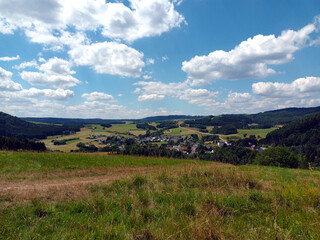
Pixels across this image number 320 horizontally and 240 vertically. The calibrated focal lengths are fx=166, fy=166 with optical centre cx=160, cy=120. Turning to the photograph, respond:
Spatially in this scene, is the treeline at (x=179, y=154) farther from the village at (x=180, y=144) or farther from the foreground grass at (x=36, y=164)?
the village at (x=180, y=144)

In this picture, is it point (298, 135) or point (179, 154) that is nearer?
point (179, 154)

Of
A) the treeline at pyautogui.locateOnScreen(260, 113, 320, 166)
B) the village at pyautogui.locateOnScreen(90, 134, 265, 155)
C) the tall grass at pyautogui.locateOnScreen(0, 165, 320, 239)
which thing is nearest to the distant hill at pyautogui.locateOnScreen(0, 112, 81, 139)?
the village at pyautogui.locateOnScreen(90, 134, 265, 155)

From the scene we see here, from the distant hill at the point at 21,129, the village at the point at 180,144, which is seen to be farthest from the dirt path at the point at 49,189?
the distant hill at the point at 21,129

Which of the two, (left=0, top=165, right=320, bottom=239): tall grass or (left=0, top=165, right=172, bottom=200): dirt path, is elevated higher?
(left=0, top=165, right=320, bottom=239): tall grass

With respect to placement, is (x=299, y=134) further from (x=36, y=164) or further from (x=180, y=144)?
(x=36, y=164)

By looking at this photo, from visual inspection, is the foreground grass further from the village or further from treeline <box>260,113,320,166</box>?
treeline <box>260,113,320,166</box>

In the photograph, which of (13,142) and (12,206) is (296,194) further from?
(13,142)

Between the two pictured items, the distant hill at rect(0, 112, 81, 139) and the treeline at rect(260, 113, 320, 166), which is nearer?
the treeline at rect(260, 113, 320, 166)

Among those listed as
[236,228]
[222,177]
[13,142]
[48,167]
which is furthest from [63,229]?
[13,142]

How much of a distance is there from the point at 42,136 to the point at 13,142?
111 meters

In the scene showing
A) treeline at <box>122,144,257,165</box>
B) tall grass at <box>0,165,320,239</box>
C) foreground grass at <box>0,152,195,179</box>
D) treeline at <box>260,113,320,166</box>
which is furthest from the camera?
treeline at <box>260,113,320,166</box>

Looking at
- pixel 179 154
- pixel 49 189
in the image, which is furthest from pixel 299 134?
pixel 49 189

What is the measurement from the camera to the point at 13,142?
3781 centimetres

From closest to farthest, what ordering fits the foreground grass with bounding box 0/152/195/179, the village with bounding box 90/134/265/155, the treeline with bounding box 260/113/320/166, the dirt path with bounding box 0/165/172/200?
1. the dirt path with bounding box 0/165/172/200
2. the foreground grass with bounding box 0/152/195/179
3. the village with bounding box 90/134/265/155
4. the treeline with bounding box 260/113/320/166
